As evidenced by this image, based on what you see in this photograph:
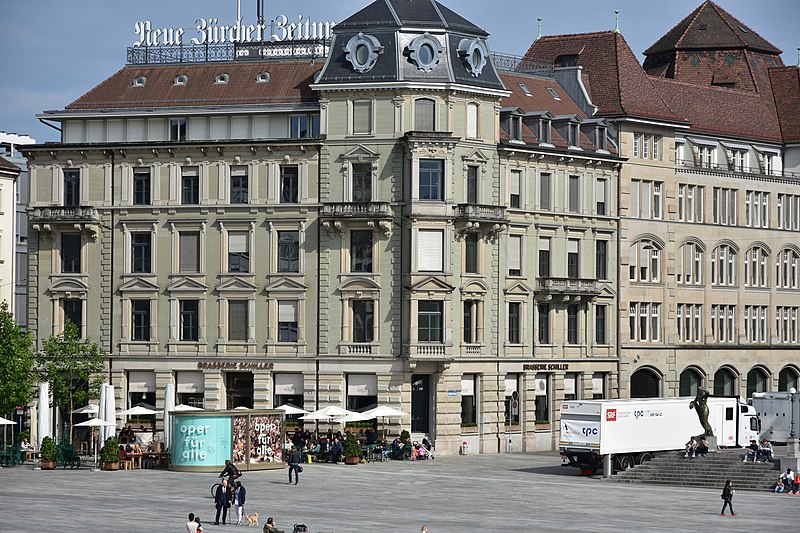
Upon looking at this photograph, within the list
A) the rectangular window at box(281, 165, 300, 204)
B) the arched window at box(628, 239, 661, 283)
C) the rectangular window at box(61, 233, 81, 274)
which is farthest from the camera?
the arched window at box(628, 239, 661, 283)

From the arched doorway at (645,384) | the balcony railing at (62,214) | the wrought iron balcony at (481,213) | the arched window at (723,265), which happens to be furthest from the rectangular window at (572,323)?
the balcony railing at (62,214)

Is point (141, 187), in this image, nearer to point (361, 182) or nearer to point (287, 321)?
point (287, 321)

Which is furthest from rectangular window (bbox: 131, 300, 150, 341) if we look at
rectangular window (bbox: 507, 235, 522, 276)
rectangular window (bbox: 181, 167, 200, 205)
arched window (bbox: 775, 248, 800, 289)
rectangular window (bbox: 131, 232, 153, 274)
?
arched window (bbox: 775, 248, 800, 289)

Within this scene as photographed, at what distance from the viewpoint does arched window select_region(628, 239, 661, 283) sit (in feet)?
391

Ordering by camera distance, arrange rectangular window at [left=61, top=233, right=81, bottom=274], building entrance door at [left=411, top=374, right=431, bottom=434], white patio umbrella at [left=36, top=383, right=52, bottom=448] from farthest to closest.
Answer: rectangular window at [left=61, top=233, right=81, bottom=274], building entrance door at [left=411, top=374, right=431, bottom=434], white patio umbrella at [left=36, top=383, right=52, bottom=448]

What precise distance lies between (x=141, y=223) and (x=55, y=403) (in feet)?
39.2

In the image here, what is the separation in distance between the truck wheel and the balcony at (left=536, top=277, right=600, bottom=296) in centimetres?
1898

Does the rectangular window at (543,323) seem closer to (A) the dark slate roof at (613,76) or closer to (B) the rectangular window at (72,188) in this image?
(A) the dark slate roof at (613,76)

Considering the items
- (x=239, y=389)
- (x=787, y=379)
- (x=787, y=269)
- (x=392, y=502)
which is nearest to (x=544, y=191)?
(x=239, y=389)

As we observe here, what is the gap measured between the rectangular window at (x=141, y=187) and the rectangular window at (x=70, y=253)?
14.5 feet

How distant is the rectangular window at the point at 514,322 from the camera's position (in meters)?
109

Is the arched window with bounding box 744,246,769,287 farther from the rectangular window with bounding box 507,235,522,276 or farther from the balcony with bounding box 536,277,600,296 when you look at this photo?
the rectangular window with bounding box 507,235,522,276

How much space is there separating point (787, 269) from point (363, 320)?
133 feet

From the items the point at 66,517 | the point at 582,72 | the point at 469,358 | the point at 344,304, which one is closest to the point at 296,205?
the point at 344,304
